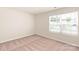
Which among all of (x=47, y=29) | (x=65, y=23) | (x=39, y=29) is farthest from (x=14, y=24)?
(x=65, y=23)

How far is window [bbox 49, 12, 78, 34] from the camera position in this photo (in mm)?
1421

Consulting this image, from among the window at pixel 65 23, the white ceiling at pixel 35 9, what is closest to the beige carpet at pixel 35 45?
the window at pixel 65 23

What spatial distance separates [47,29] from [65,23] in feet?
1.16

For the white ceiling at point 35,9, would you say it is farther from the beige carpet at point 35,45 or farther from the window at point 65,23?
the beige carpet at point 35,45

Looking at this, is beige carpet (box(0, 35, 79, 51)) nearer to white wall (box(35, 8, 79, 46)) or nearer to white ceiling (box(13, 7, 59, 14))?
white wall (box(35, 8, 79, 46))

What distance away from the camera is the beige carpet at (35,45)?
1.46 m

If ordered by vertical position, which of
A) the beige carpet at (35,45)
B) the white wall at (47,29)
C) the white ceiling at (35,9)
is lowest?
the beige carpet at (35,45)

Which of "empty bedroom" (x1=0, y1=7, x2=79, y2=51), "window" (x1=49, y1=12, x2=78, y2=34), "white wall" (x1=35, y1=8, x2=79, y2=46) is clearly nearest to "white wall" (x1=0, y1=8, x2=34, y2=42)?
"empty bedroom" (x1=0, y1=7, x2=79, y2=51)

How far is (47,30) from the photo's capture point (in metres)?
1.58

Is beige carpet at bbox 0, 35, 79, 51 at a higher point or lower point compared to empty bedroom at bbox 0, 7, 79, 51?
lower

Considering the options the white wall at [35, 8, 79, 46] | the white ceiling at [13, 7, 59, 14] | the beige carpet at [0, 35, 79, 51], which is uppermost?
the white ceiling at [13, 7, 59, 14]
